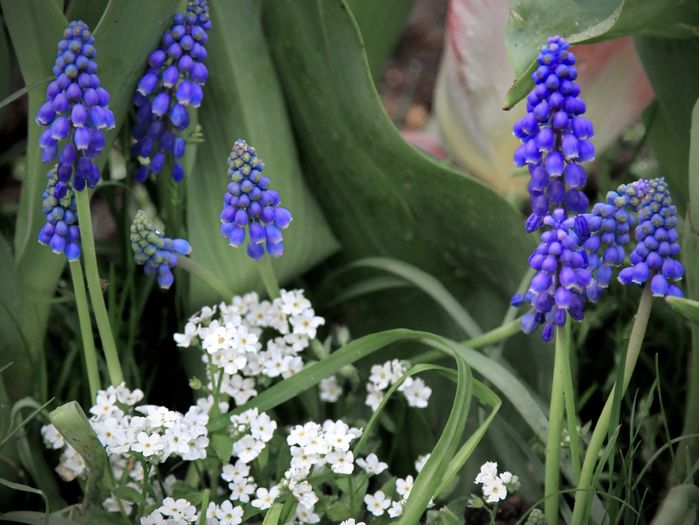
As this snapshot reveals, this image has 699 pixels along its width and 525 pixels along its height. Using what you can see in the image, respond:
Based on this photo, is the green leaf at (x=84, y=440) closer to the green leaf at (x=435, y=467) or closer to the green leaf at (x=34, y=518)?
the green leaf at (x=34, y=518)

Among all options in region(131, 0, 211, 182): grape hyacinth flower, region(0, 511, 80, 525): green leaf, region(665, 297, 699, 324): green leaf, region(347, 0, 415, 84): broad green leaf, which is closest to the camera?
region(665, 297, 699, 324): green leaf

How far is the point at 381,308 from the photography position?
55.5 inches

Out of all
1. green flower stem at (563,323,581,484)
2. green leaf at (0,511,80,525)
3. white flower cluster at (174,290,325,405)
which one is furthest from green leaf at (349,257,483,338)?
→ green leaf at (0,511,80,525)

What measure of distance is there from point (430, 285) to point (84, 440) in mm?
506

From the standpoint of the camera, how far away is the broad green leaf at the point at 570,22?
1.02 m

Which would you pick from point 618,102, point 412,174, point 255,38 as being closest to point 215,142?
point 255,38

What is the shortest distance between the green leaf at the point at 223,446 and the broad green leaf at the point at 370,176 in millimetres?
425

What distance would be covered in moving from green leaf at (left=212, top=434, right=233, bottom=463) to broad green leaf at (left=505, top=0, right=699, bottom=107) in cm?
46

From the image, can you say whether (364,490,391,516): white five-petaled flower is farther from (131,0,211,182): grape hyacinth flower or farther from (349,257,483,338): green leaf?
(131,0,211,182): grape hyacinth flower

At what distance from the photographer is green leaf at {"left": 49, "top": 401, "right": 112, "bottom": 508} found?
Result: 904 millimetres

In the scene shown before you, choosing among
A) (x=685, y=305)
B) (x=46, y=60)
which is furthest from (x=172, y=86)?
(x=685, y=305)

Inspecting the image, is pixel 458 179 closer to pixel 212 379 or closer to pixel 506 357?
pixel 506 357

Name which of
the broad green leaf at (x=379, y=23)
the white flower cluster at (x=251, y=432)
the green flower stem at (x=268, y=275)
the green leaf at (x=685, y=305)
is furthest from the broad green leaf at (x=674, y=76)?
the white flower cluster at (x=251, y=432)

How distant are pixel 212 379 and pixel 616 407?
43cm
